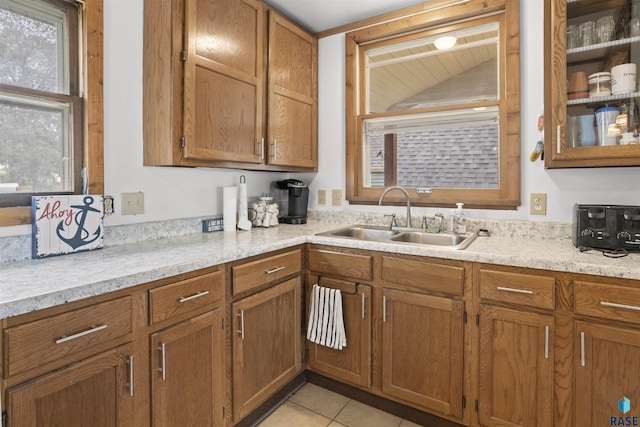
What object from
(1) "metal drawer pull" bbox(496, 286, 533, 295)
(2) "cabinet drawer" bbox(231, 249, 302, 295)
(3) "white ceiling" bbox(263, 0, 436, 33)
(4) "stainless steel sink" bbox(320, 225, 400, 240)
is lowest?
(1) "metal drawer pull" bbox(496, 286, 533, 295)

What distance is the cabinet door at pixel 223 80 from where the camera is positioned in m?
1.72

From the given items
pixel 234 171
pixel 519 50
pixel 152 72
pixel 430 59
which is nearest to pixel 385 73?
pixel 430 59

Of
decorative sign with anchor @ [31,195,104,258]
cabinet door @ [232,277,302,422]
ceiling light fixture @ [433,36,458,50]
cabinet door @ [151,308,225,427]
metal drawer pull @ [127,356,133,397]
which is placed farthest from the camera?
ceiling light fixture @ [433,36,458,50]

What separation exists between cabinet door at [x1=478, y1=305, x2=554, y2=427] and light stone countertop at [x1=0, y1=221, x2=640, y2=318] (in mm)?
257

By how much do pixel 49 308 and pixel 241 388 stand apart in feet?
3.13

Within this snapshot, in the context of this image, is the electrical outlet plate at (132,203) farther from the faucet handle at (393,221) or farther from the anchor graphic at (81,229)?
the faucet handle at (393,221)

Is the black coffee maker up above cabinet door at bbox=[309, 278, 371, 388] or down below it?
above

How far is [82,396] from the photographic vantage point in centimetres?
108

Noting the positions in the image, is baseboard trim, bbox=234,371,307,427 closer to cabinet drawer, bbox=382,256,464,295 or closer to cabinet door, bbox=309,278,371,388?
cabinet door, bbox=309,278,371,388

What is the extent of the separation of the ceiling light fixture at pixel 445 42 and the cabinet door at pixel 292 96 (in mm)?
878

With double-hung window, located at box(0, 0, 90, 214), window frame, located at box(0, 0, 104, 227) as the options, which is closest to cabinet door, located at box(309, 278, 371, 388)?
window frame, located at box(0, 0, 104, 227)

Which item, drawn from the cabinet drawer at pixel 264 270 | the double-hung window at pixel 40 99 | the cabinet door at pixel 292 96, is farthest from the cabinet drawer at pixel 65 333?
the cabinet door at pixel 292 96

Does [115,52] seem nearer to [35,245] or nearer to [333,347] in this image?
[35,245]

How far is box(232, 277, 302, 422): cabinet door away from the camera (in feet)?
5.38
